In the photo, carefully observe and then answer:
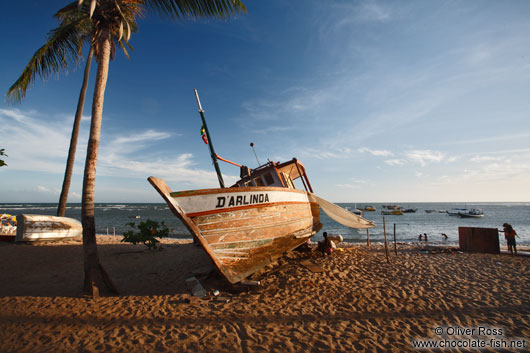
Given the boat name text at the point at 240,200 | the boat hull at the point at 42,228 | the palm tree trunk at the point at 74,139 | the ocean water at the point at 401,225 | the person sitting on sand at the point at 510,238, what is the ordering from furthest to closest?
the ocean water at the point at 401,225 → the boat hull at the point at 42,228 → the palm tree trunk at the point at 74,139 → the person sitting on sand at the point at 510,238 → the boat name text at the point at 240,200

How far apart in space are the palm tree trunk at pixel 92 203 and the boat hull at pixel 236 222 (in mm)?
2463

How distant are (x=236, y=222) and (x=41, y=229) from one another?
582 inches

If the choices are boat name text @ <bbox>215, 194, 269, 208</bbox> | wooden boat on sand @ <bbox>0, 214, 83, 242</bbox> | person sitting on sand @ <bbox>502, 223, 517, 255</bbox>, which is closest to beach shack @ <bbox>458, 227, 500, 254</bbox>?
person sitting on sand @ <bbox>502, 223, 517, 255</bbox>

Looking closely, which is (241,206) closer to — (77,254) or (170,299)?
(170,299)

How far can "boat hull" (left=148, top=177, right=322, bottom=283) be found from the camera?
18.7 ft

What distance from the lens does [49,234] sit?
45.1ft

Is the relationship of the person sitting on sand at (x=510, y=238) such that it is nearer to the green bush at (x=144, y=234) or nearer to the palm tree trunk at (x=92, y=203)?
the palm tree trunk at (x=92, y=203)

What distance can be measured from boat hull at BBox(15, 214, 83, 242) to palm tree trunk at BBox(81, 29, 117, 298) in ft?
36.4

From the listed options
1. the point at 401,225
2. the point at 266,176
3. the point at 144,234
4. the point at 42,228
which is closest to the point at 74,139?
the point at 42,228

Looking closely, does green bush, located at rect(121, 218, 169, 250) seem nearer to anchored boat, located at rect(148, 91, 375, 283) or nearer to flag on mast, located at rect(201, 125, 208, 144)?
flag on mast, located at rect(201, 125, 208, 144)

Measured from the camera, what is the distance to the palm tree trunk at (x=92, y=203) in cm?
611

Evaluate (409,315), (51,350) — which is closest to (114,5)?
(51,350)

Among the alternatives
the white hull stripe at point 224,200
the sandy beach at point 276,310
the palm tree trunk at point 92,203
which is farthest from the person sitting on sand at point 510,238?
the palm tree trunk at point 92,203

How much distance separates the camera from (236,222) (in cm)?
634
